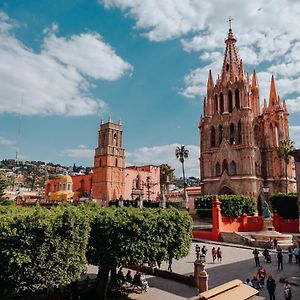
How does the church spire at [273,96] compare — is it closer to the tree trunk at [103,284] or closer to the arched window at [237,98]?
the arched window at [237,98]

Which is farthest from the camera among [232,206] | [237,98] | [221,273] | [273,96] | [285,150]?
[273,96]

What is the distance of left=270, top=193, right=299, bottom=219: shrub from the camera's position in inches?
1458

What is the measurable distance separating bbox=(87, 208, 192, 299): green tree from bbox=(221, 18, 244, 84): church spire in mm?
41730

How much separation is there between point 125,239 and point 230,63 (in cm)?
4590

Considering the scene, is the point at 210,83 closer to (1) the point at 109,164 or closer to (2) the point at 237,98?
(2) the point at 237,98

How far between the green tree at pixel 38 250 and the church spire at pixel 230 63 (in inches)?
1772

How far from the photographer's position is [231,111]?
2012 inches

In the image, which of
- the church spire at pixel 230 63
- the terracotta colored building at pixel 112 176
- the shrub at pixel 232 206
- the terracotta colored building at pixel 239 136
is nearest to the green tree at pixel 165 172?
the terracotta colored building at pixel 112 176

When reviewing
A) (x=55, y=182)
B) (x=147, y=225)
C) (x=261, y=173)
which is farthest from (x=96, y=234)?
(x=55, y=182)

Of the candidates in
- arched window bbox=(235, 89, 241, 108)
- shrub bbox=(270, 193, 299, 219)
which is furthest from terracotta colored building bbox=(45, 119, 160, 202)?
shrub bbox=(270, 193, 299, 219)

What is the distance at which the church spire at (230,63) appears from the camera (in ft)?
170

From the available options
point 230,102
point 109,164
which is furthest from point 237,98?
point 109,164

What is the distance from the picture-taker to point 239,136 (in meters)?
48.9

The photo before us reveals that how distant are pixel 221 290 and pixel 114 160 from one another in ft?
210
